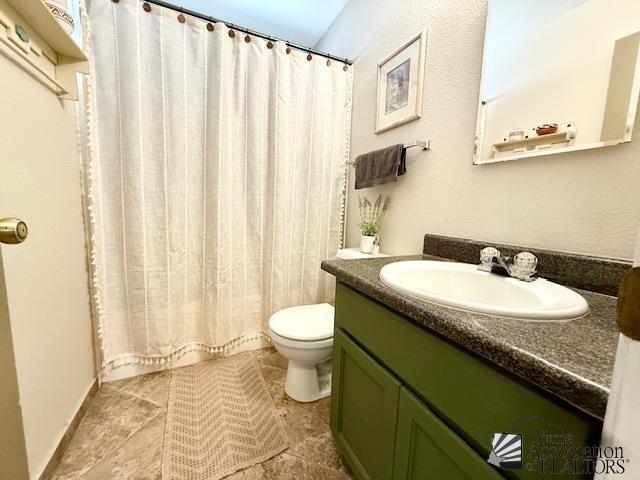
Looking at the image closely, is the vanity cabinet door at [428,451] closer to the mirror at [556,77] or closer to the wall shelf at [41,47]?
the mirror at [556,77]

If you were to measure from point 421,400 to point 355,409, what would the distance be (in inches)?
14.0

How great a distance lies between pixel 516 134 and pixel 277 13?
1.84 meters

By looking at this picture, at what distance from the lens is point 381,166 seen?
1.37 m

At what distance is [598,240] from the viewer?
71 centimetres

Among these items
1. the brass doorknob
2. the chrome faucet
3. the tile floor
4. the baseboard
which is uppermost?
the brass doorknob

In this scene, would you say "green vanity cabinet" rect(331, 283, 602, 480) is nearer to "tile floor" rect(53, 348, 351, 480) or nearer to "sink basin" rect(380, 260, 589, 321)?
"sink basin" rect(380, 260, 589, 321)

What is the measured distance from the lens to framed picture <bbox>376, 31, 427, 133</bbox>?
122 centimetres

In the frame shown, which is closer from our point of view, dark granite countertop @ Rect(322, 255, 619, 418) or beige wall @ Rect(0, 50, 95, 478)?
dark granite countertop @ Rect(322, 255, 619, 418)

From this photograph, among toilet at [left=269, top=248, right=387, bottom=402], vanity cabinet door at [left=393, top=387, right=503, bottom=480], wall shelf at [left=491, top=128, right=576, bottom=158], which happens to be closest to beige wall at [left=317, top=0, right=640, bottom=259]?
wall shelf at [left=491, top=128, right=576, bottom=158]

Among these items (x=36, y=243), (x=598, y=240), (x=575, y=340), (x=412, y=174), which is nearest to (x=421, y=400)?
(x=575, y=340)

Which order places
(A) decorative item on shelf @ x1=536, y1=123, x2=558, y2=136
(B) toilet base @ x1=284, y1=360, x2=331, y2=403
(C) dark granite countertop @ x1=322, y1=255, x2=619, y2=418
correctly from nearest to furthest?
(C) dark granite countertop @ x1=322, y1=255, x2=619, y2=418
(A) decorative item on shelf @ x1=536, y1=123, x2=558, y2=136
(B) toilet base @ x1=284, y1=360, x2=331, y2=403

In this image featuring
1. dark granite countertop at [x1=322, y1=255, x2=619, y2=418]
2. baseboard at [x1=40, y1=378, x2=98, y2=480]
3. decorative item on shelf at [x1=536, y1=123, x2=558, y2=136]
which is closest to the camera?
dark granite countertop at [x1=322, y1=255, x2=619, y2=418]

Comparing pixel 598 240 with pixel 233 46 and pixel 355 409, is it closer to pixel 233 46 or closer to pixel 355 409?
pixel 355 409

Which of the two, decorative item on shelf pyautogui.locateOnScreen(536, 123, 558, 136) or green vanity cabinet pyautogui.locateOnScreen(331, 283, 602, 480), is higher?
decorative item on shelf pyautogui.locateOnScreen(536, 123, 558, 136)
